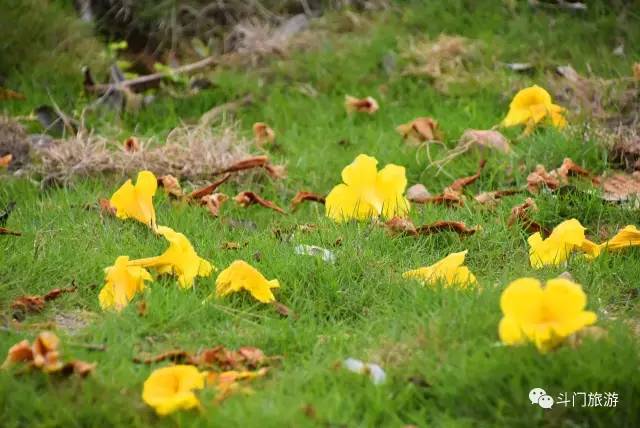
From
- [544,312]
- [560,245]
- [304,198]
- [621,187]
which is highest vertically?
[544,312]

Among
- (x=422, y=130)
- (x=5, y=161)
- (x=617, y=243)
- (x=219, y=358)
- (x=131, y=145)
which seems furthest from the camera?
(x=422, y=130)

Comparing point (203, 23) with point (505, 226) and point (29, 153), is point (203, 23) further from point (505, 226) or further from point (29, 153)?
point (505, 226)

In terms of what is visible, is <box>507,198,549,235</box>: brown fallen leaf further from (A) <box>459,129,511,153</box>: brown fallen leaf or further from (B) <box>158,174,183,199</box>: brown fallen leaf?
(B) <box>158,174,183,199</box>: brown fallen leaf

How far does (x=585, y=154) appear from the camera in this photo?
5.04m

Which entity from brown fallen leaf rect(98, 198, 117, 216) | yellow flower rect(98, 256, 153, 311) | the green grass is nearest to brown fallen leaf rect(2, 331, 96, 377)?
the green grass

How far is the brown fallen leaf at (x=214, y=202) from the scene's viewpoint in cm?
468

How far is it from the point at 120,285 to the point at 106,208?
1.06 m

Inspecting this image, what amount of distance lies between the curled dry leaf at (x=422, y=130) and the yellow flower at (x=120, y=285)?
233cm

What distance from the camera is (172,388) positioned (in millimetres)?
→ 2949

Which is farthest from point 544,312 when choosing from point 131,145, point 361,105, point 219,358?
point 361,105

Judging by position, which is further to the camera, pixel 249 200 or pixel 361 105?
pixel 361 105

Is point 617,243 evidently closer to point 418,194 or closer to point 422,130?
point 418,194

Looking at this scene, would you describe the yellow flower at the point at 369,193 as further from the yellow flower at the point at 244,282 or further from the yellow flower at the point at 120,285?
the yellow flower at the point at 120,285

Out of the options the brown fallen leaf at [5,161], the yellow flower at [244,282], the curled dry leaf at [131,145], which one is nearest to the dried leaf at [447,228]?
the yellow flower at [244,282]
